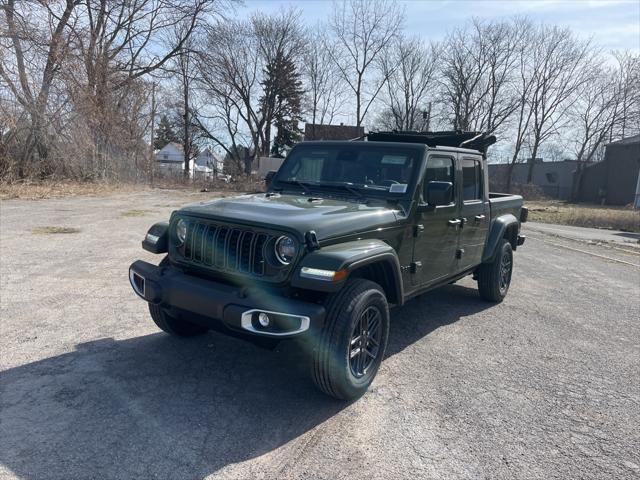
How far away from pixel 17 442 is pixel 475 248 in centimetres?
465

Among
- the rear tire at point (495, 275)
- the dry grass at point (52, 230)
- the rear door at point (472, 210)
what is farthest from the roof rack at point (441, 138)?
the dry grass at point (52, 230)

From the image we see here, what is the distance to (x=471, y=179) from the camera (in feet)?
18.1

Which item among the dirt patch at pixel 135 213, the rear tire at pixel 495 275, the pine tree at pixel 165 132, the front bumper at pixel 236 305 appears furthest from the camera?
the pine tree at pixel 165 132

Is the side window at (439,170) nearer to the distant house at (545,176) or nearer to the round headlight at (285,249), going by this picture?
the round headlight at (285,249)

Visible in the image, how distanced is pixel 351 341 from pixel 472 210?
2.71 metres

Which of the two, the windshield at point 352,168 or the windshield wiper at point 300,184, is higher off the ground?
the windshield at point 352,168

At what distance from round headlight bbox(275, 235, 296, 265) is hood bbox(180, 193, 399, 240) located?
0.30ft

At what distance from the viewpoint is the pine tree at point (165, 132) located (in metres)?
48.8

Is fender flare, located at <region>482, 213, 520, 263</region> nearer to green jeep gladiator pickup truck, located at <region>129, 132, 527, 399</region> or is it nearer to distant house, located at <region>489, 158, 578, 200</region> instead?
green jeep gladiator pickup truck, located at <region>129, 132, 527, 399</region>

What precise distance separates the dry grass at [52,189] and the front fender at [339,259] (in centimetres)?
1589

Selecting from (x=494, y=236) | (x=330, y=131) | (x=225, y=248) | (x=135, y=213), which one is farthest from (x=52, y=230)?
(x=330, y=131)

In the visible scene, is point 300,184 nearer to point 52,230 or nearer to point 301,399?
point 301,399

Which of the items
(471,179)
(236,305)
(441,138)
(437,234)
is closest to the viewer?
(236,305)

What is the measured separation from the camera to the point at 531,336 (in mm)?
5145
